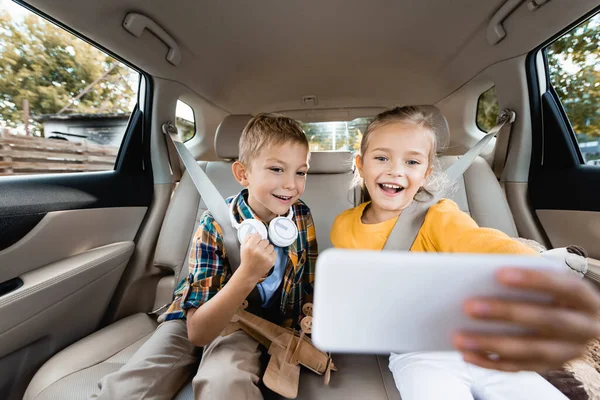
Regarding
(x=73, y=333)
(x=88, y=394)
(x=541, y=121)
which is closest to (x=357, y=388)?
(x=88, y=394)

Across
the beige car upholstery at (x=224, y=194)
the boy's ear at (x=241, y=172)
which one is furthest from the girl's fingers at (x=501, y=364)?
the boy's ear at (x=241, y=172)

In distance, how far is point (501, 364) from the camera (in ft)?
1.31

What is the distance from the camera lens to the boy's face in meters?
1.02

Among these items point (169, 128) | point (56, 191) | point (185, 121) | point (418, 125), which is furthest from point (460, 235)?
point (185, 121)

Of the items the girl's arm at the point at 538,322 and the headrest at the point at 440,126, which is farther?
the headrest at the point at 440,126

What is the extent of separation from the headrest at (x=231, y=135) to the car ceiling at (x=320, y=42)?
394mm

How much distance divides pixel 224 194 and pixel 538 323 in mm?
1507

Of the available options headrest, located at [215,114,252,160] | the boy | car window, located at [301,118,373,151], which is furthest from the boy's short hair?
car window, located at [301,118,373,151]

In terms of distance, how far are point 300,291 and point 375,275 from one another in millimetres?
810

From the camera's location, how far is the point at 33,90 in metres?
1.17

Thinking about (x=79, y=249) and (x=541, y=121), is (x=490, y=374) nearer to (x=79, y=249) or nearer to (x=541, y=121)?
(x=541, y=121)

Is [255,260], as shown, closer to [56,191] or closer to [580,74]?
[56,191]

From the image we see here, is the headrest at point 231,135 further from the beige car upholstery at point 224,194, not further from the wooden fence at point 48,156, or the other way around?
the wooden fence at point 48,156

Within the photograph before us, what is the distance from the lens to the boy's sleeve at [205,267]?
0.95m
